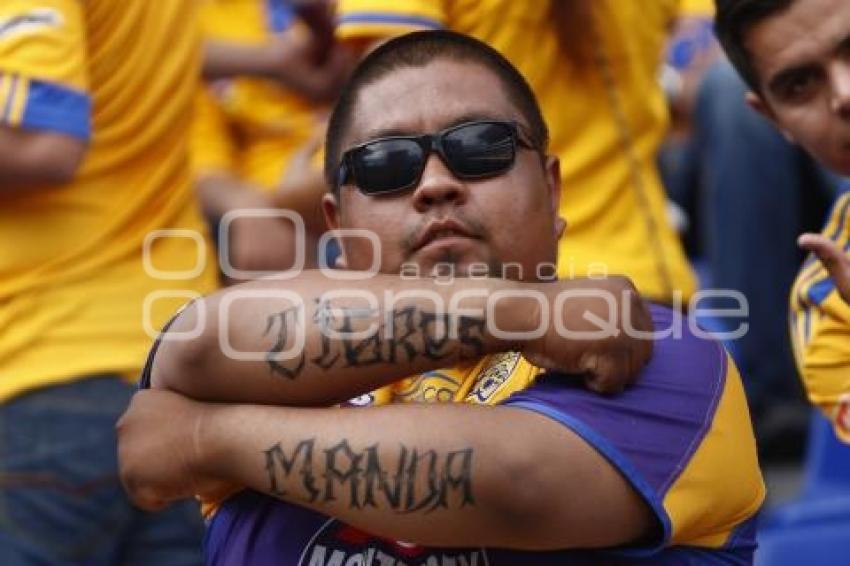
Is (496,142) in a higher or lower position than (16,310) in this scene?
higher

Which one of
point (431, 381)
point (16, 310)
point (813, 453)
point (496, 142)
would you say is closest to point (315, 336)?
point (431, 381)

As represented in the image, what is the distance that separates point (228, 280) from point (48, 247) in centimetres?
126

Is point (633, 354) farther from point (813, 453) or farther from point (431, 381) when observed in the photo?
point (813, 453)

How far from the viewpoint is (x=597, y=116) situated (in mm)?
3355

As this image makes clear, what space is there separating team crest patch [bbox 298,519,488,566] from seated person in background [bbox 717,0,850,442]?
94 centimetres

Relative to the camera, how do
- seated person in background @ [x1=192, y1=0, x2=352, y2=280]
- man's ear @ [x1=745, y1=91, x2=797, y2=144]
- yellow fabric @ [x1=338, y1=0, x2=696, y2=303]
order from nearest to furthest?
man's ear @ [x1=745, y1=91, x2=797, y2=144]
yellow fabric @ [x1=338, y1=0, x2=696, y2=303]
seated person in background @ [x1=192, y1=0, x2=352, y2=280]

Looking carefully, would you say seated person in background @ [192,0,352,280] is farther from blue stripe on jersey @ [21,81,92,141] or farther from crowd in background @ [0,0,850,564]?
blue stripe on jersey @ [21,81,92,141]

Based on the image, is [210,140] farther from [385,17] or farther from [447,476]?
[447,476]

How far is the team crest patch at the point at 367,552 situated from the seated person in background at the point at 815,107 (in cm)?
94

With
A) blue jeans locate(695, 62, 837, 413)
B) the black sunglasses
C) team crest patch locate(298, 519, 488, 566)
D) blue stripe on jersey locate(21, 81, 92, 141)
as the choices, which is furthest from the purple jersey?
blue jeans locate(695, 62, 837, 413)

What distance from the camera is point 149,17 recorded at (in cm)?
334

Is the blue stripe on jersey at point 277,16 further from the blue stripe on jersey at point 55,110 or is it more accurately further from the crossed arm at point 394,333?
the crossed arm at point 394,333

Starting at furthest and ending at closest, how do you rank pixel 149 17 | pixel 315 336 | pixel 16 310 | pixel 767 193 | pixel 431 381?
pixel 767 193 < pixel 149 17 < pixel 16 310 < pixel 431 381 < pixel 315 336

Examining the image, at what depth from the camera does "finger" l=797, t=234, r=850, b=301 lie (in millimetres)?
2271
